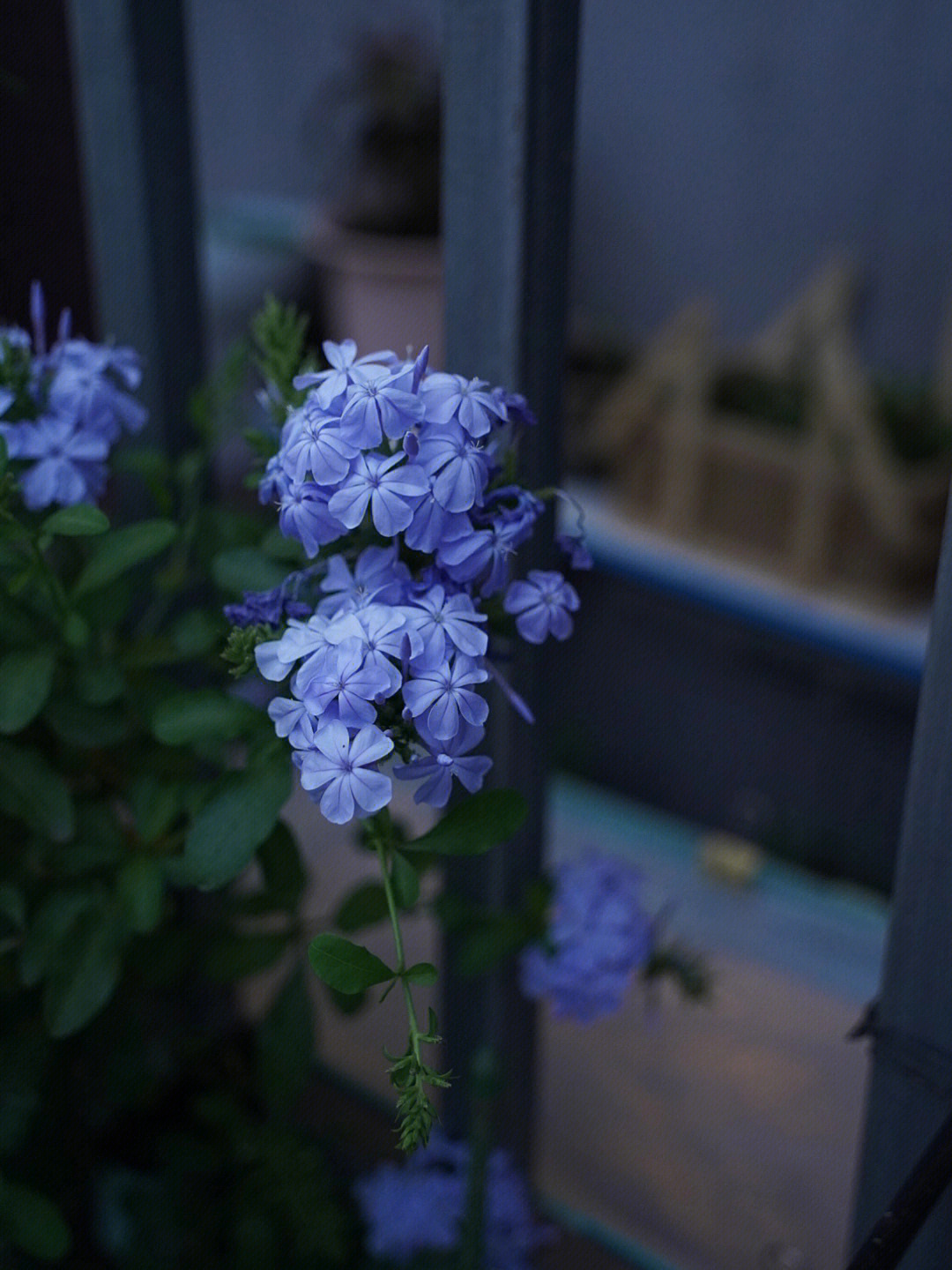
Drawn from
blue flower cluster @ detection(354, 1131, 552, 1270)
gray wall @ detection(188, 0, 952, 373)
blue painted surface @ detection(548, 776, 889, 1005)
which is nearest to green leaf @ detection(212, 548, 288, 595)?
blue flower cluster @ detection(354, 1131, 552, 1270)

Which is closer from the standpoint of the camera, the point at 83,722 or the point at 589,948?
the point at 83,722

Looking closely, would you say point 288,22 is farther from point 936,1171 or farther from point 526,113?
point 936,1171

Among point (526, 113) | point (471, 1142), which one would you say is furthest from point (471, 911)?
point (526, 113)

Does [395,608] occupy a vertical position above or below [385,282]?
above

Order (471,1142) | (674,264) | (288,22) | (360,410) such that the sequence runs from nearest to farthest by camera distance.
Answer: (360,410), (471,1142), (674,264), (288,22)

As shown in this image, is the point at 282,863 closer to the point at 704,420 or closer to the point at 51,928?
the point at 51,928

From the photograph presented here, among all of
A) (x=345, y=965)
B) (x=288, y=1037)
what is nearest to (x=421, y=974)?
(x=345, y=965)

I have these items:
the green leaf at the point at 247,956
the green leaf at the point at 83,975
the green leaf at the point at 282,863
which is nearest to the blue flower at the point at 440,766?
the green leaf at the point at 282,863
